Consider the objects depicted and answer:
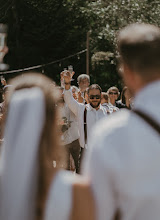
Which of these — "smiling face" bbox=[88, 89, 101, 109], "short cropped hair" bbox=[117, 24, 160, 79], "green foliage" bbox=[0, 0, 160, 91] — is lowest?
"short cropped hair" bbox=[117, 24, 160, 79]

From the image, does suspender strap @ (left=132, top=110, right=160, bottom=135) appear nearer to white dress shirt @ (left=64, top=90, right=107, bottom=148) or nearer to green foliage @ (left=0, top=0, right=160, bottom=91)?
white dress shirt @ (left=64, top=90, right=107, bottom=148)

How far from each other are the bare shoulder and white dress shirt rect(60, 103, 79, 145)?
23.4 feet

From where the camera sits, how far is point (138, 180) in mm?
1967

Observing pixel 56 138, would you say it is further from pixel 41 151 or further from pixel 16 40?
pixel 16 40

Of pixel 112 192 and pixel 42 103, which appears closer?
pixel 112 192

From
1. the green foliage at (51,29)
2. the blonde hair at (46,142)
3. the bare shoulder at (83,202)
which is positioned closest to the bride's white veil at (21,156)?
the blonde hair at (46,142)

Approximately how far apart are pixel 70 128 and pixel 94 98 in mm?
1354

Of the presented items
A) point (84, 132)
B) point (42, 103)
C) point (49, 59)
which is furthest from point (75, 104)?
Result: point (49, 59)

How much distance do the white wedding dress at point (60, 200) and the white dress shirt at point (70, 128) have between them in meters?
7.07

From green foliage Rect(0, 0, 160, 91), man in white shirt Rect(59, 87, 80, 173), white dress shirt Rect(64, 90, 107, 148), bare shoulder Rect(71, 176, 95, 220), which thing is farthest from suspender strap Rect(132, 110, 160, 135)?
green foliage Rect(0, 0, 160, 91)

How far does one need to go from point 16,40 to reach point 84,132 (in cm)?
3302

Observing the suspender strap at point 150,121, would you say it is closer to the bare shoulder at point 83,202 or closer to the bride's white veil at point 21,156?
the bare shoulder at point 83,202

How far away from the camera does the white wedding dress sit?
2.05m

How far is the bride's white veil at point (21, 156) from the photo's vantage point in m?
2.20
